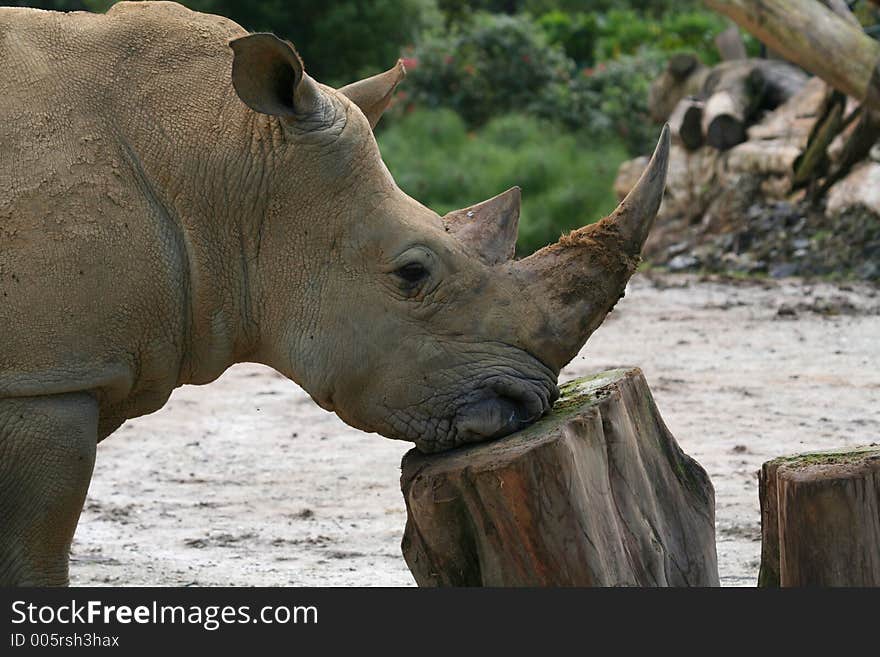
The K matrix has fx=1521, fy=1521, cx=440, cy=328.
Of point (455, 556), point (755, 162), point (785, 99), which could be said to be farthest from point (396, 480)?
point (785, 99)

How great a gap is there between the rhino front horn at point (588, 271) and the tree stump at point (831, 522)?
29.5 inches

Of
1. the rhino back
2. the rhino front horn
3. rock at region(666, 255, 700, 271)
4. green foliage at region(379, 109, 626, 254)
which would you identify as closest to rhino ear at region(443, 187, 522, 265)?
the rhino front horn

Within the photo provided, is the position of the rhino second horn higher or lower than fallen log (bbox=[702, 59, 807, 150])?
higher

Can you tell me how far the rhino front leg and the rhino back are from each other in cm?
7

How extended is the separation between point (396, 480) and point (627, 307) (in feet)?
18.8

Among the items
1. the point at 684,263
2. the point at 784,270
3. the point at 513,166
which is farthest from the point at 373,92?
the point at 513,166

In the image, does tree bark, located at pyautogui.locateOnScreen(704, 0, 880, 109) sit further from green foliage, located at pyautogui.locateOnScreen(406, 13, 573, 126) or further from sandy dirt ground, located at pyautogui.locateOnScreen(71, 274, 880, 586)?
green foliage, located at pyautogui.locateOnScreen(406, 13, 573, 126)

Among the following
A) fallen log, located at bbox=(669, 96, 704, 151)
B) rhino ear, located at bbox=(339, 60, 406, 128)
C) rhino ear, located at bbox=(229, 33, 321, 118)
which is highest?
rhino ear, located at bbox=(229, 33, 321, 118)

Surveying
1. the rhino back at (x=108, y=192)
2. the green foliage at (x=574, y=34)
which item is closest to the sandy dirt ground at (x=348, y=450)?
the rhino back at (x=108, y=192)

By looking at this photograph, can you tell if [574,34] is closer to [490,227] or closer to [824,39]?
[824,39]

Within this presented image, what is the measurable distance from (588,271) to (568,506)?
74cm

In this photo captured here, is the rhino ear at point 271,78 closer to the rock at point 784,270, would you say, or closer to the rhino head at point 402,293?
the rhino head at point 402,293

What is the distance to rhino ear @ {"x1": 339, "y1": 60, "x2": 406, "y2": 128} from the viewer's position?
210 inches

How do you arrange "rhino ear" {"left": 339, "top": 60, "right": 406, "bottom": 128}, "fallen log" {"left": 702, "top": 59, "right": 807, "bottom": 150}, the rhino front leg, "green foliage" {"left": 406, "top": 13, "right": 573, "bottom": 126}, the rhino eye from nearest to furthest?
the rhino front leg, the rhino eye, "rhino ear" {"left": 339, "top": 60, "right": 406, "bottom": 128}, "fallen log" {"left": 702, "top": 59, "right": 807, "bottom": 150}, "green foliage" {"left": 406, "top": 13, "right": 573, "bottom": 126}
